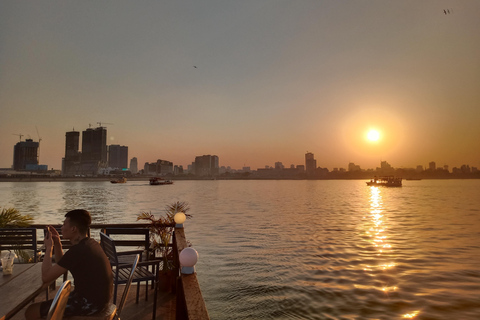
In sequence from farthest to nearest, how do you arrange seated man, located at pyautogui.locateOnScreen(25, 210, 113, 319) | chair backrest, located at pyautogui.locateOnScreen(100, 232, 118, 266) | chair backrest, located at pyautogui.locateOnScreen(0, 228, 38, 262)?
chair backrest, located at pyautogui.locateOnScreen(0, 228, 38, 262), chair backrest, located at pyautogui.locateOnScreen(100, 232, 118, 266), seated man, located at pyautogui.locateOnScreen(25, 210, 113, 319)

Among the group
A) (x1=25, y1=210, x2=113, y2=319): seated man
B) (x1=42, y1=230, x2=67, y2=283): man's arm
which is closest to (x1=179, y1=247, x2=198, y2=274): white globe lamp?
(x1=25, y1=210, x2=113, y2=319): seated man

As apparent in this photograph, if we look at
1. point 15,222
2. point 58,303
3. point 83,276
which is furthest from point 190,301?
point 15,222

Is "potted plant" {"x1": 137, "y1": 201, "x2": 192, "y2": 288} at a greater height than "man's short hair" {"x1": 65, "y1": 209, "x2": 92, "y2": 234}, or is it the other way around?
"man's short hair" {"x1": 65, "y1": 209, "x2": 92, "y2": 234}

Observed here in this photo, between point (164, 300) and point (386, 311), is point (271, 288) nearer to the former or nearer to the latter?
point (386, 311)

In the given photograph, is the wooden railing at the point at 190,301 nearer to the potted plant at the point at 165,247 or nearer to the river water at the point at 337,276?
the potted plant at the point at 165,247

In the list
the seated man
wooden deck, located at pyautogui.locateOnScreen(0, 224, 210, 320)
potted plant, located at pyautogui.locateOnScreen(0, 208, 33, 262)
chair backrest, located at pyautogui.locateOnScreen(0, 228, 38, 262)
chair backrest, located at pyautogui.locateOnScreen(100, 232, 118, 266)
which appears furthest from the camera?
potted plant, located at pyautogui.locateOnScreen(0, 208, 33, 262)

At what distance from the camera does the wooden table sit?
2.96m

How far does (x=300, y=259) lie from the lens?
1589 centimetres

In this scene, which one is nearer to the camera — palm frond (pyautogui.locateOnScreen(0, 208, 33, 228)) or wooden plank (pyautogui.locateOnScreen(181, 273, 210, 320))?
wooden plank (pyautogui.locateOnScreen(181, 273, 210, 320))

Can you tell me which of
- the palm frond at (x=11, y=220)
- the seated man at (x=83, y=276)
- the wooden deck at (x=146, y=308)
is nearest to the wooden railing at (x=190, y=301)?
the seated man at (x=83, y=276)

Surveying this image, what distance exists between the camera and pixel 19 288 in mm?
3459

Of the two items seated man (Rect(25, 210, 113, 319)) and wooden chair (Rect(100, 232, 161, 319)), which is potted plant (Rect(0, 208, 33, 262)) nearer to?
wooden chair (Rect(100, 232, 161, 319))

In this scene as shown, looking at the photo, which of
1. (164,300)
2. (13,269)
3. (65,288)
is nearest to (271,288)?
(164,300)

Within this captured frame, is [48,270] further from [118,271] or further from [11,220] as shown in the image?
[11,220]
